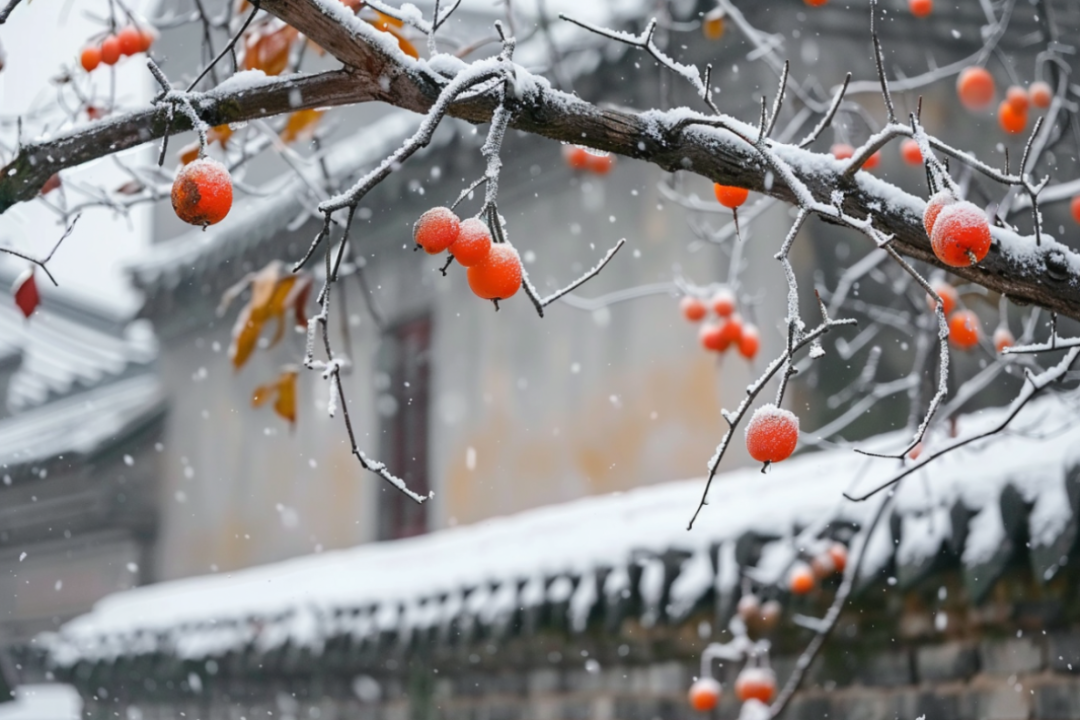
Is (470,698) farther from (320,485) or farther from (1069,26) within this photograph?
(1069,26)

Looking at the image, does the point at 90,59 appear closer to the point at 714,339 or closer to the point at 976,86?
the point at 714,339

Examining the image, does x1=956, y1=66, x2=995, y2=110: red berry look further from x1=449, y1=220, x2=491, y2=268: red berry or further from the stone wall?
x1=449, y1=220, x2=491, y2=268: red berry

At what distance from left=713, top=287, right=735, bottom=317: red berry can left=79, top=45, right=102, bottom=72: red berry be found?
6.85 feet

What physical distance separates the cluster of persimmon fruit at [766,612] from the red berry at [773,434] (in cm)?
239

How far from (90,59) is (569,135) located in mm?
1934

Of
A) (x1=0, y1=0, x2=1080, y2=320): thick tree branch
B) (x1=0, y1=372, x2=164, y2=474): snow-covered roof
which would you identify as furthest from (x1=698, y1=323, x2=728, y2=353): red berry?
(x1=0, y1=372, x2=164, y2=474): snow-covered roof

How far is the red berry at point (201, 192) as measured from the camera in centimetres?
156

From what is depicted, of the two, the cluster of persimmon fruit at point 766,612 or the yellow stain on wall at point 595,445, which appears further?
the yellow stain on wall at point 595,445

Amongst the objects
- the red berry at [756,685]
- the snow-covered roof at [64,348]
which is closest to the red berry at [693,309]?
the red berry at [756,685]

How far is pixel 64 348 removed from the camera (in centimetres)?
1342

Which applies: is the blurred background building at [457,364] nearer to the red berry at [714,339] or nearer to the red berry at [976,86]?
the red berry at [714,339]

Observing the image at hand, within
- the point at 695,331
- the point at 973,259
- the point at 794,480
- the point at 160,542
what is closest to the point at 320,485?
the point at 160,542

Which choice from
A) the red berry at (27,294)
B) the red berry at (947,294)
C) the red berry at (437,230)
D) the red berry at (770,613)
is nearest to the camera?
the red berry at (437,230)

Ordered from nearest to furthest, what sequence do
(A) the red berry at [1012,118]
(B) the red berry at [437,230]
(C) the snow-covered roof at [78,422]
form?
(B) the red berry at [437,230], (A) the red berry at [1012,118], (C) the snow-covered roof at [78,422]
